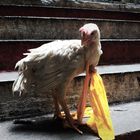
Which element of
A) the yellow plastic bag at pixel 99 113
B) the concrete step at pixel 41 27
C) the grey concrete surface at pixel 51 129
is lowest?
the grey concrete surface at pixel 51 129

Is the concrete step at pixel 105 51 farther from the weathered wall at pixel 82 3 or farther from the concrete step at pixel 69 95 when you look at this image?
the weathered wall at pixel 82 3

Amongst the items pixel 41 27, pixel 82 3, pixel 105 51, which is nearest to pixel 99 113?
pixel 105 51

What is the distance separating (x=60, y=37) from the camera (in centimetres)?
318

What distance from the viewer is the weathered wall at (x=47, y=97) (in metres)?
1.96

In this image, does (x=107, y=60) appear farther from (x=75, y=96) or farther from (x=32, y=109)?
(x=32, y=109)

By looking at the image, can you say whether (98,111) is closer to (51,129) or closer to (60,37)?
(51,129)

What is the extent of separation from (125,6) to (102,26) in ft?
Answer: 5.53

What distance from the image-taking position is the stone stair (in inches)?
79.6

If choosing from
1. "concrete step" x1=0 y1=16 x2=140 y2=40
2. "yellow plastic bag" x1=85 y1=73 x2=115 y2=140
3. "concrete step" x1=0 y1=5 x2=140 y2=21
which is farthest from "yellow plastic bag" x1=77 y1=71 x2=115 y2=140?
"concrete step" x1=0 y1=5 x2=140 y2=21

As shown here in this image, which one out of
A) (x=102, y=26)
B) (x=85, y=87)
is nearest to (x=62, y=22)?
(x=102, y=26)

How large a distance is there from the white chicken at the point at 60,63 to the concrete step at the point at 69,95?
8.4 inches

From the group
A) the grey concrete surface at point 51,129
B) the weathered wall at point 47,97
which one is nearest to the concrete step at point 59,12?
the weathered wall at point 47,97

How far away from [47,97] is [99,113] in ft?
1.37

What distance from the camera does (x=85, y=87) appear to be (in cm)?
181
